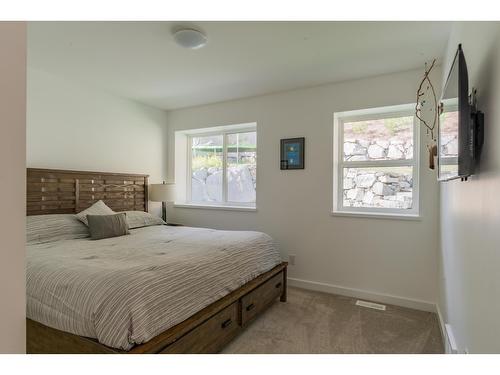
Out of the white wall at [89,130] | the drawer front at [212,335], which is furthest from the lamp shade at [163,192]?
the drawer front at [212,335]

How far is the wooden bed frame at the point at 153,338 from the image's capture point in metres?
1.52

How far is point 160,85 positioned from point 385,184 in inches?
111

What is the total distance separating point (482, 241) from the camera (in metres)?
1.16

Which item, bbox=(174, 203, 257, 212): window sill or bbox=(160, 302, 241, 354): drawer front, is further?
bbox=(174, 203, 257, 212): window sill

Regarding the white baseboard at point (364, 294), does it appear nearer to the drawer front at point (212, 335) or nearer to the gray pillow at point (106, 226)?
the drawer front at point (212, 335)

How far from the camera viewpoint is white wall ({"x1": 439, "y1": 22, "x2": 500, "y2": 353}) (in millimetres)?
999

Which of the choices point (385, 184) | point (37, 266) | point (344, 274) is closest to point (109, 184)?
point (37, 266)

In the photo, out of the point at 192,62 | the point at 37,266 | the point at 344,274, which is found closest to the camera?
the point at 37,266

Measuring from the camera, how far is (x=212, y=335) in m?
1.86

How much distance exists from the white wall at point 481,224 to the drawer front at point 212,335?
142 centimetres

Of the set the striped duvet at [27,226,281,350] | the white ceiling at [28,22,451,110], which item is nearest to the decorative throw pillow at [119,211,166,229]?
the striped duvet at [27,226,281,350]

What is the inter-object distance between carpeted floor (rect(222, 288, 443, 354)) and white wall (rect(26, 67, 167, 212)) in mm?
2570

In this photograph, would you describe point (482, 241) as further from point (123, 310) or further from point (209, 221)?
point (209, 221)

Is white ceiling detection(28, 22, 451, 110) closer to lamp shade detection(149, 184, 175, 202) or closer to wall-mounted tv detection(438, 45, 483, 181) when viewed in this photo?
wall-mounted tv detection(438, 45, 483, 181)
